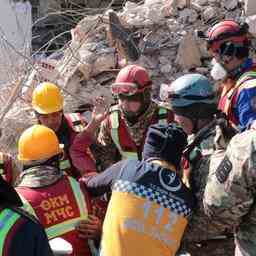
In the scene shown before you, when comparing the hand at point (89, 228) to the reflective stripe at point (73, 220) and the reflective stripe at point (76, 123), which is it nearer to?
the reflective stripe at point (73, 220)

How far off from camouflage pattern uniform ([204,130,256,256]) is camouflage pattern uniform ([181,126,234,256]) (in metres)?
0.10

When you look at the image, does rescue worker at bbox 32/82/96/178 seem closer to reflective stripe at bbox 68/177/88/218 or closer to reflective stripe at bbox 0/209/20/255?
reflective stripe at bbox 68/177/88/218

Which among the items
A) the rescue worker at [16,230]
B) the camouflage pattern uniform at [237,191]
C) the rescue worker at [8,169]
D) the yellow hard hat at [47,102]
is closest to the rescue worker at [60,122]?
the yellow hard hat at [47,102]

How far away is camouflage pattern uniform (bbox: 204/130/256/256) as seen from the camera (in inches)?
99.2

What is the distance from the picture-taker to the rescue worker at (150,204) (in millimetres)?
2623

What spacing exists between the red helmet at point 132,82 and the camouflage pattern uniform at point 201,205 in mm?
927

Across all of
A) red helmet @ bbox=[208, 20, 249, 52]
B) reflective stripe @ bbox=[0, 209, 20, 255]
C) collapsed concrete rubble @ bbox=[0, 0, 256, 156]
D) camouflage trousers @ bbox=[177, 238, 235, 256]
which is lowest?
camouflage trousers @ bbox=[177, 238, 235, 256]

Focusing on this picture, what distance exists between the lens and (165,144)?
9.04ft

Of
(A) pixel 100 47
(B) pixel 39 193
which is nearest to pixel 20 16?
(A) pixel 100 47

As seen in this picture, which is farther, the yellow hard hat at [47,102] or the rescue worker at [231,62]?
the yellow hard hat at [47,102]

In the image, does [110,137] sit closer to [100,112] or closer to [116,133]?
[116,133]

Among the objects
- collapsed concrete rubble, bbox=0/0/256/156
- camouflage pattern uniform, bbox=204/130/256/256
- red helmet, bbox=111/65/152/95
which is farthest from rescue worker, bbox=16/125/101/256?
collapsed concrete rubble, bbox=0/0/256/156

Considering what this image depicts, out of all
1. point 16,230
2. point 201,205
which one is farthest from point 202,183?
point 16,230

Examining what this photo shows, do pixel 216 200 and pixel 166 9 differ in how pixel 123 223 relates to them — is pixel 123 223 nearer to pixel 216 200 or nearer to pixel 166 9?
pixel 216 200
